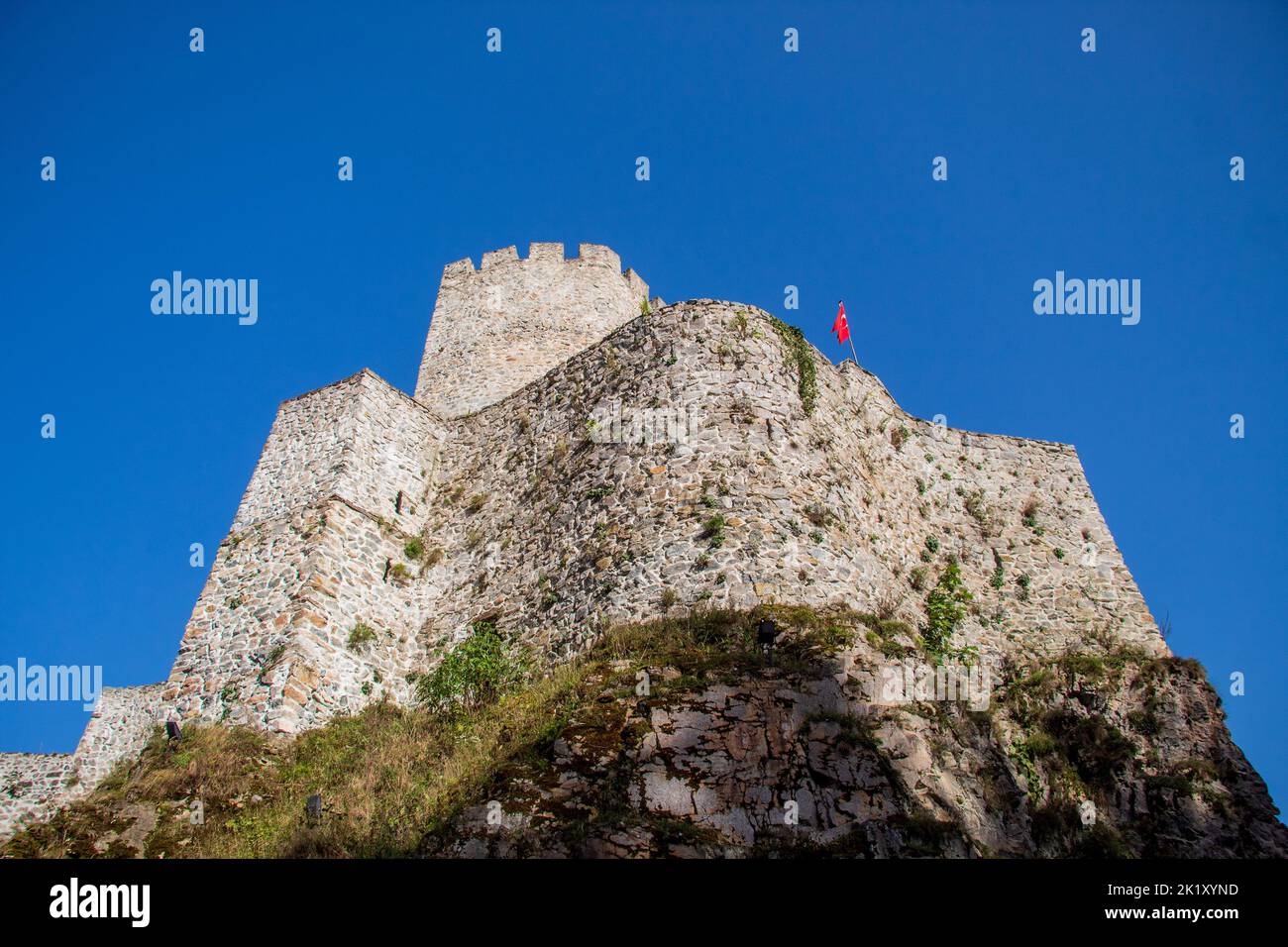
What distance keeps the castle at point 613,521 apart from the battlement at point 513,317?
4.41 m

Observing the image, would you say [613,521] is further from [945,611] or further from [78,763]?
[78,763]

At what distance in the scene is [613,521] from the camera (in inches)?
607

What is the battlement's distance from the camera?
87.4 feet

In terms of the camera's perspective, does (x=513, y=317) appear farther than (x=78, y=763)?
Yes

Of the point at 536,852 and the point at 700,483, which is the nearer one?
the point at 536,852

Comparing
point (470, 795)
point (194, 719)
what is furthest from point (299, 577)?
point (470, 795)

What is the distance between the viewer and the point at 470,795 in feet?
32.4

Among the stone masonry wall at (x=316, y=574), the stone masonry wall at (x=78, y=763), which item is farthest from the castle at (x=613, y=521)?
the stone masonry wall at (x=78, y=763)

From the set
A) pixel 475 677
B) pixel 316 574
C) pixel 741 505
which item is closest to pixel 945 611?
pixel 741 505

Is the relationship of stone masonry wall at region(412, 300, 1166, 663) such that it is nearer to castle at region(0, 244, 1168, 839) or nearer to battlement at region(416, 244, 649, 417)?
castle at region(0, 244, 1168, 839)

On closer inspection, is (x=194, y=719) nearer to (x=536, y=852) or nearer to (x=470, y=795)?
(x=470, y=795)

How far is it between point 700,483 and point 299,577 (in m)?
8.42

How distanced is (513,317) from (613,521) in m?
14.7
